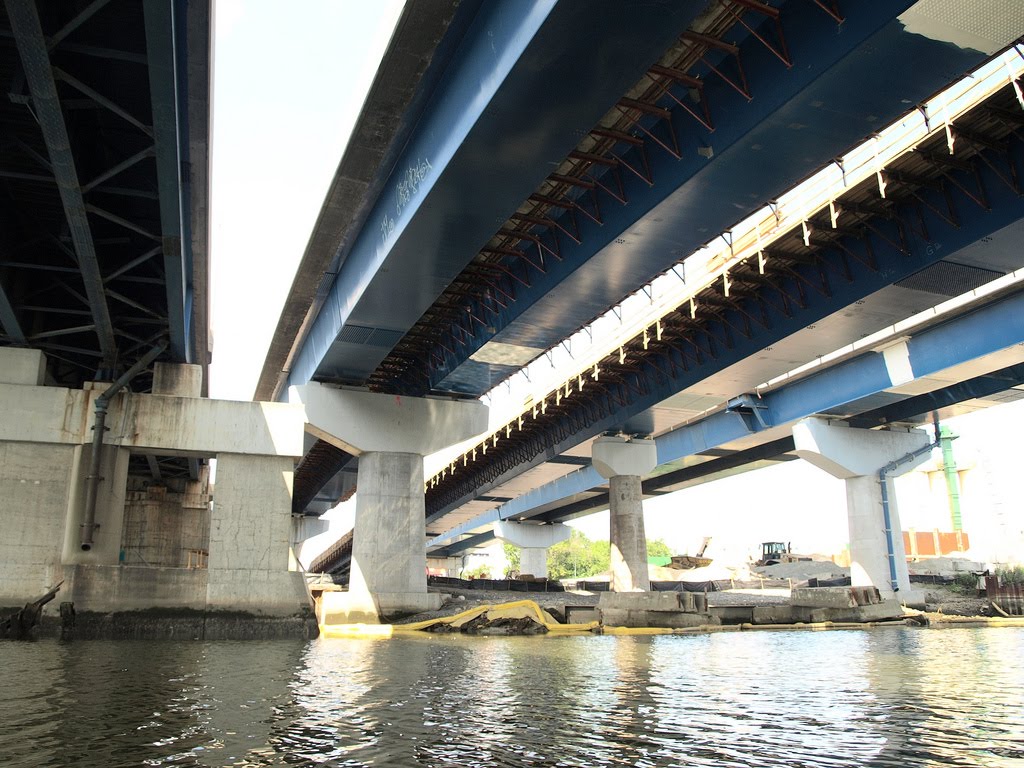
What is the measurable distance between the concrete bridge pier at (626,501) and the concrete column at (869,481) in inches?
268

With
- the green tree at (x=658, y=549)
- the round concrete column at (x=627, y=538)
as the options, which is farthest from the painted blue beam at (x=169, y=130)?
the green tree at (x=658, y=549)

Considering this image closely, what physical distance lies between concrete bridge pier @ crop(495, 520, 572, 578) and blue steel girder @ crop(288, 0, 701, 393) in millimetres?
51540

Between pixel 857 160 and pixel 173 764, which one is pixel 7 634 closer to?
pixel 173 764

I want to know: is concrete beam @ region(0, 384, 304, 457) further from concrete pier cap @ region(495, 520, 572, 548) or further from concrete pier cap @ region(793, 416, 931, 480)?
concrete pier cap @ region(495, 520, 572, 548)

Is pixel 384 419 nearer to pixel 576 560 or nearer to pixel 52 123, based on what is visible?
pixel 52 123

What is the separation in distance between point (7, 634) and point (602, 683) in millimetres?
16810

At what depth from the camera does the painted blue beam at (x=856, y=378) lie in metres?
24.4

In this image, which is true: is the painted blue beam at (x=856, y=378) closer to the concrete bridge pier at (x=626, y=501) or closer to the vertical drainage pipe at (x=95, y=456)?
the concrete bridge pier at (x=626, y=501)

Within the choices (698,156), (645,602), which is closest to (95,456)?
(645,602)

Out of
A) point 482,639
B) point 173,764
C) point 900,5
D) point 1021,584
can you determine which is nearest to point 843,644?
point 482,639

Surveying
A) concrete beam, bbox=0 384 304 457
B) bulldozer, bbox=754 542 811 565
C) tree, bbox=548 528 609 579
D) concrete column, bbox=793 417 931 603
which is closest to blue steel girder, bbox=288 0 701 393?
concrete beam, bbox=0 384 304 457

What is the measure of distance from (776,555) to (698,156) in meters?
57.5

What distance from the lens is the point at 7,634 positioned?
20.6m

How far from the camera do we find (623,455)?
3750 cm
